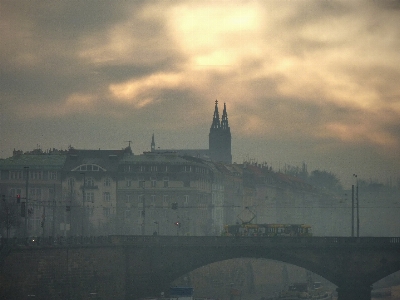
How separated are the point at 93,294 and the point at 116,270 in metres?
7.70

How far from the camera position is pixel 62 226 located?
191500mm

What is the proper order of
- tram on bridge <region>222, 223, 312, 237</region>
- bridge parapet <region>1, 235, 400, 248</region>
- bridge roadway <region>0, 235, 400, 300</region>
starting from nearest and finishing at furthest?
bridge roadway <region>0, 235, 400, 300</region> → bridge parapet <region>1, 235, 400, 248</region> → tram on bridge <region>222, 223, 312, 237</region>

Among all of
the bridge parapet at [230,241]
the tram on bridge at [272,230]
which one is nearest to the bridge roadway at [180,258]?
the bridge parapet at [230,241]

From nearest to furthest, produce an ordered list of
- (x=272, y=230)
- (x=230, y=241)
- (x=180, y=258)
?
(x=230, y=241) → (x=180, y=258) → (x=272, y=230)

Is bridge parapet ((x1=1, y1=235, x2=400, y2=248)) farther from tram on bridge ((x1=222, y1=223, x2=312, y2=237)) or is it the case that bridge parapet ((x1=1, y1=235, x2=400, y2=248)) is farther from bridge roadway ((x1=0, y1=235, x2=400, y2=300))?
tram on bridge ((x1=222, y1=223, x2=312, y2=237))

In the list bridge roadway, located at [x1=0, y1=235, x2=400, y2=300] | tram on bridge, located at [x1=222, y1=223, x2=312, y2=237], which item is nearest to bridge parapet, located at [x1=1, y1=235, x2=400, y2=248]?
bridge roadway, located at [x1=0, y1=235, x2=400, y2=300]

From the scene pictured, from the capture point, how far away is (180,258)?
144 meters

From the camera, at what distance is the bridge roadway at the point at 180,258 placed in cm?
13388

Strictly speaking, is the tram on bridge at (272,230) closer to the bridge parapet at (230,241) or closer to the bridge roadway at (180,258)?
the bridge parapet at (230,241)

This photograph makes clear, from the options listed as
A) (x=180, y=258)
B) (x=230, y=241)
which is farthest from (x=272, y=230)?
(x=180, y=258)

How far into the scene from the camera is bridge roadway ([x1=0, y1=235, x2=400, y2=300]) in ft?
439

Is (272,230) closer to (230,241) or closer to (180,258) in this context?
(230,241)

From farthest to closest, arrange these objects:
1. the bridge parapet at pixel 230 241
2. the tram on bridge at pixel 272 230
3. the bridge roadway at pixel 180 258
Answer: the tram on bridge at pixel 272 230
the bridge parapet at pixel 230 241
the bridge roadway at pixel 180 258

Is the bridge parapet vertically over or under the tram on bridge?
under
